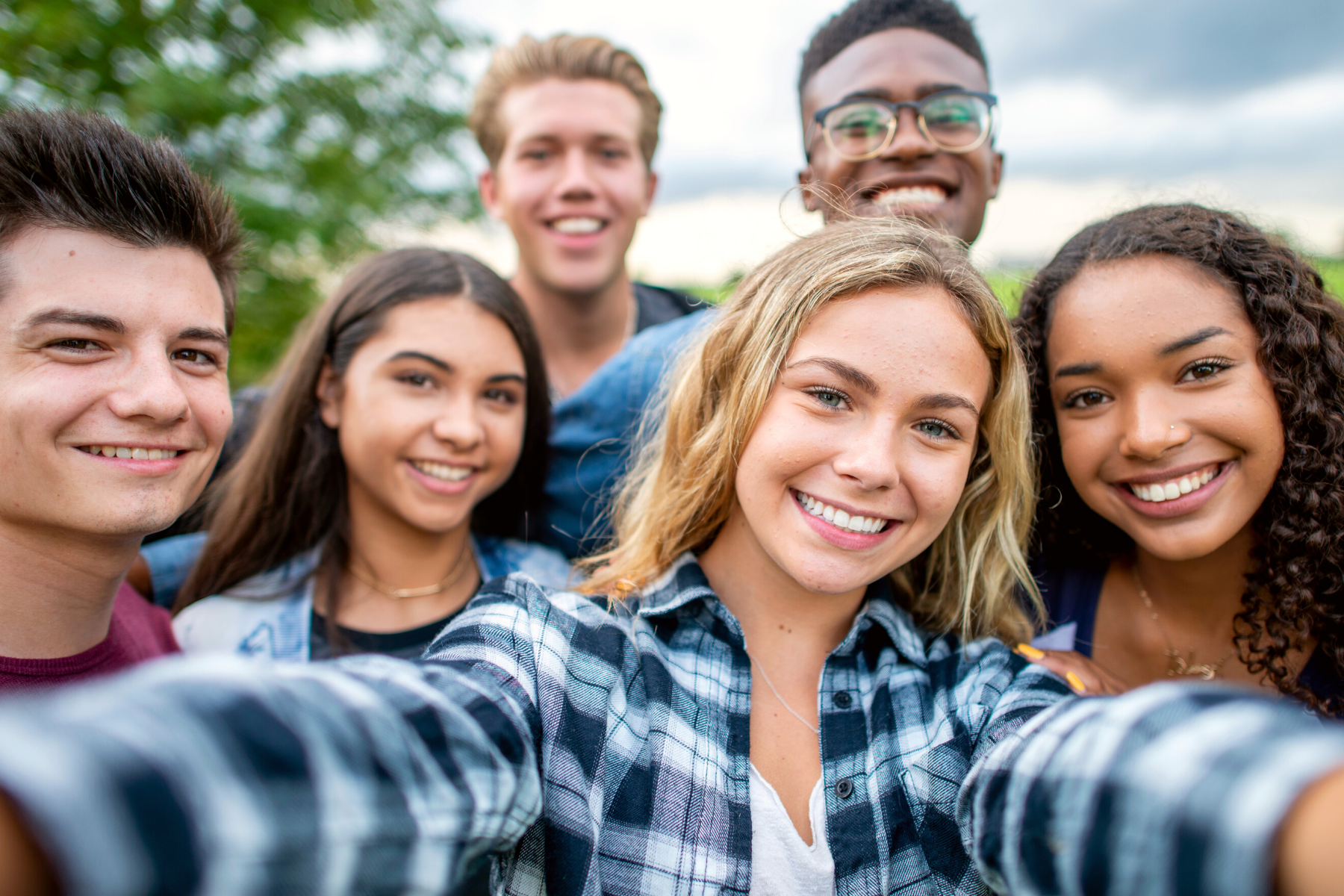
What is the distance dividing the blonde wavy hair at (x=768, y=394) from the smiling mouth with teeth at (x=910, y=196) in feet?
2.89

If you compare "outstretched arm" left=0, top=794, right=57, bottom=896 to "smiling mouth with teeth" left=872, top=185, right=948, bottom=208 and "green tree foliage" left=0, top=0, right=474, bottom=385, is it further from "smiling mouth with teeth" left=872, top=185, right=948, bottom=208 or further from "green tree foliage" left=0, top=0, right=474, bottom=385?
"green tree foliage" left=0, top=0, right=474, bottom=385

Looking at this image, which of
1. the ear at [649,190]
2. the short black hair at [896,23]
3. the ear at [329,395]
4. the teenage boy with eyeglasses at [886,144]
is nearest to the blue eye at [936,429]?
the teenage boy with eyeglasses at [886,144]

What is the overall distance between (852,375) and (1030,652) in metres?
0.88

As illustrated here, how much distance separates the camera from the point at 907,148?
9.86 ft

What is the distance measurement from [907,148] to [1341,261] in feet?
5.87

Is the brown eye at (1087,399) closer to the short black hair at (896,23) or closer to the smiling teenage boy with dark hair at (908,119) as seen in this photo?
the smiling teenage boy with dark hair at (908,119)

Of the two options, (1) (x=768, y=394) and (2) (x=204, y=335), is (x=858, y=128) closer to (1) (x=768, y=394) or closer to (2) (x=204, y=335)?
(1) (x=768, y=394)

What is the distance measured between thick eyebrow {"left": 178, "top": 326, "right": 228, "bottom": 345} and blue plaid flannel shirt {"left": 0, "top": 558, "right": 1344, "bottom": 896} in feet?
2.94

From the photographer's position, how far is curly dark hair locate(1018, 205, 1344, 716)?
1.98 metres

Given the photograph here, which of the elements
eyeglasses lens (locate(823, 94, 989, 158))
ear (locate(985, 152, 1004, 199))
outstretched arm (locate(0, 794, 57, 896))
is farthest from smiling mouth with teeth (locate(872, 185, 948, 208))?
outstretched arm (locate(0, 794, 57, 896))

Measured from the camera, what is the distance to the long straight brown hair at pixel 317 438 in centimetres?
272

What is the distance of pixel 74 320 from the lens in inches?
64.2

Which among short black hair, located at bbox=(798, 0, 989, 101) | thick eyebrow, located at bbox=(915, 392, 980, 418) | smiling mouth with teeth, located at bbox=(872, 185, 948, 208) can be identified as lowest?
thick eyebrow, located at bbox=(915, 392, 980, 418)

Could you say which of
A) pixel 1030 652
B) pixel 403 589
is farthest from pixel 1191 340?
pixel 403 589
